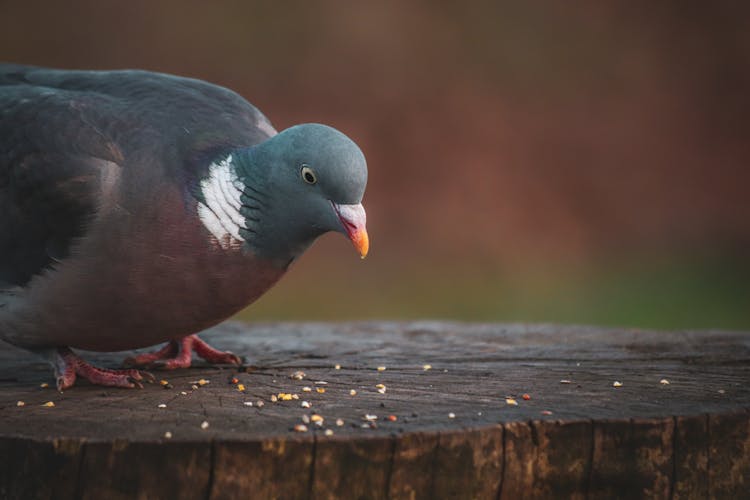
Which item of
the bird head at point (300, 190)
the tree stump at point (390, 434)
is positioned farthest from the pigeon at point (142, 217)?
the tree stump at point (390, 434)

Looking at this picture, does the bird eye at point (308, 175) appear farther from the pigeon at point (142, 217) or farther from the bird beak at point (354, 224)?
the bird beak at point (354, 224)

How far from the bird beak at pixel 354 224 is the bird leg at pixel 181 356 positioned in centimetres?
81

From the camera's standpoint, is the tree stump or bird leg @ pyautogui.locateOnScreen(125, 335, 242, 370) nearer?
the tree stump

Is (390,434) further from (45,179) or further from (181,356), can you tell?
(45,179)

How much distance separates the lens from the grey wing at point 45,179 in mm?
3033

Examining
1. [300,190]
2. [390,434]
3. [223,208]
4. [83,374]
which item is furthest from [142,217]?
[390,434]

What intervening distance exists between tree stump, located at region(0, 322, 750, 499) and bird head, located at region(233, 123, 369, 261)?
0.48m

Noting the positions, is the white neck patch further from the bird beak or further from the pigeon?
the bird beak

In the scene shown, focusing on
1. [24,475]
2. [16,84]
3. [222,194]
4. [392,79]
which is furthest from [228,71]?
[24,475]

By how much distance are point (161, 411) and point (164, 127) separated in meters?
0.96

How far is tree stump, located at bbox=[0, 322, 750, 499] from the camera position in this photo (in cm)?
243

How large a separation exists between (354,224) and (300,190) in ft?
0.69

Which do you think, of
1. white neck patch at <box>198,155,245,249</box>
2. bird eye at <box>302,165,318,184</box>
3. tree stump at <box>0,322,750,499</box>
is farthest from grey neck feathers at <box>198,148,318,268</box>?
tree stump at <box>0,322,750,499</box>

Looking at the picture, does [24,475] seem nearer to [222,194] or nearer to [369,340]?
[222,194]
